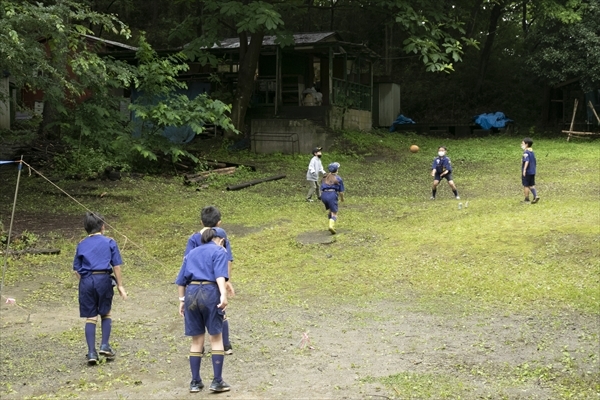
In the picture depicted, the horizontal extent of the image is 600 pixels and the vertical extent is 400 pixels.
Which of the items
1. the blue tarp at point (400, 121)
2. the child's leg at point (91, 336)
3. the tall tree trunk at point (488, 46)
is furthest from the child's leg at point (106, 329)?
the tall tree trunk at point (488, 46)

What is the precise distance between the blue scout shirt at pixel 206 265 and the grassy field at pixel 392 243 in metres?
1.86

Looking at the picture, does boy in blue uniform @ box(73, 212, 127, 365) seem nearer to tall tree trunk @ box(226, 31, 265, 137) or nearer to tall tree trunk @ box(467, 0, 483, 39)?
tall tree trunk @ box(226, 31, 265, 137)

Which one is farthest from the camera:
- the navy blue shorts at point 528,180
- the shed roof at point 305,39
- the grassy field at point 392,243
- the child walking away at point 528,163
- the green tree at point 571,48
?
the green tree at point 571,48

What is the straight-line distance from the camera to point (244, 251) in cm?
1418

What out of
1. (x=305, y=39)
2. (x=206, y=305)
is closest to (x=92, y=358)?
(x=206, y=305)

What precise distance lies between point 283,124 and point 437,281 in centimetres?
1702

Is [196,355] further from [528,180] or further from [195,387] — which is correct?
[528,180]

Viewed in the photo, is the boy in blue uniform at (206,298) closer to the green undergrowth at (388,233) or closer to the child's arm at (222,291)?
the child's arm at (222,291)

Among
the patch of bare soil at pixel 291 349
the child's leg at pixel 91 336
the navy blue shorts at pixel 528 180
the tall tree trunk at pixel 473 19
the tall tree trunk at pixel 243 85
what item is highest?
the tall tree trunk at pixel 473 19

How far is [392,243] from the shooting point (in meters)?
14.1

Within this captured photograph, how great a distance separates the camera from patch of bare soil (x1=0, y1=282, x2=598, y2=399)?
7.10m

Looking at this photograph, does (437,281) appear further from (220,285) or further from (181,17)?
(181,17)

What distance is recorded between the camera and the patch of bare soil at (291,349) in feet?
23.3

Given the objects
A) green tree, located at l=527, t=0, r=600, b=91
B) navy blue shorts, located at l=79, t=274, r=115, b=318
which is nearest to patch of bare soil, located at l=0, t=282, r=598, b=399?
navy blue shorts, located at l=79, t=274, r=115, b=318
